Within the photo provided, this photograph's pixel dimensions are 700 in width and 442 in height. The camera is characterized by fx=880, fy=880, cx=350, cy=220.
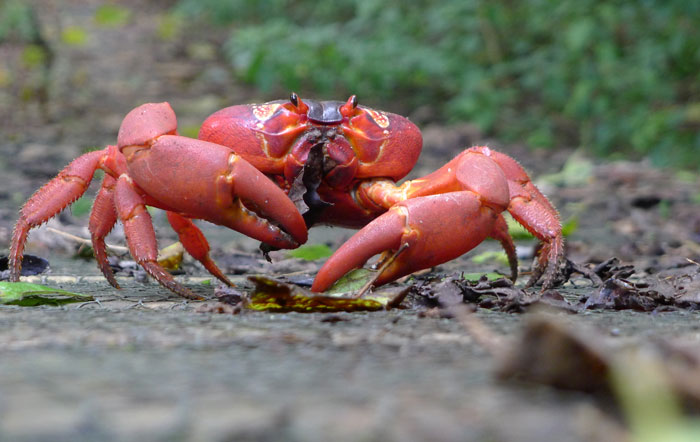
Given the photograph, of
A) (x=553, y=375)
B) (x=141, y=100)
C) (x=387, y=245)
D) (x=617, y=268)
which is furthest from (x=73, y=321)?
(x=141, y=100)

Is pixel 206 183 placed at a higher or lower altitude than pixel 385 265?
higher

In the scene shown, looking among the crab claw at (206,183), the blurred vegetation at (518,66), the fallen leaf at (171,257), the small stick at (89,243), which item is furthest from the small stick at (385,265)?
the blurred vegetation at (518,66)

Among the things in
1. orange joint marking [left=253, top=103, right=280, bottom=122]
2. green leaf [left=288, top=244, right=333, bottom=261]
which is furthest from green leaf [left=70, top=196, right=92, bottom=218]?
orange joint marking [left=253, top=103, right=280, bottom=122]

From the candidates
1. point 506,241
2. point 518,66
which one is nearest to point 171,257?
point 506,241

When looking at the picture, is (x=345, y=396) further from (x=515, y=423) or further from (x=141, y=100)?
(x=141, y=100)

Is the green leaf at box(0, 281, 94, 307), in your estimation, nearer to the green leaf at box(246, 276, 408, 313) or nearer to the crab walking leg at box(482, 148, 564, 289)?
the green leaf at box(246, 276, 408, 313)

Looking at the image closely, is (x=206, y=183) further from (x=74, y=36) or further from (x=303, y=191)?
(x=74, y=36)

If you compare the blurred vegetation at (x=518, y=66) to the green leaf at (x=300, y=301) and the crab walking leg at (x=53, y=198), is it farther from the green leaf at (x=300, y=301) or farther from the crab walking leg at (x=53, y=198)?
the green leaf at (x=300, y=301)
